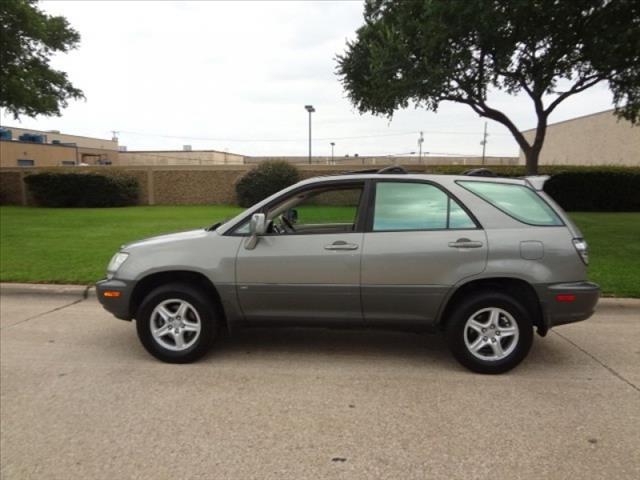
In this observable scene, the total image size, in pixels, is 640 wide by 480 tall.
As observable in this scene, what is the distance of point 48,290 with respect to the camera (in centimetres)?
716

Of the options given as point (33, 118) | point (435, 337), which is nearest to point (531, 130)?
point (33, 118)

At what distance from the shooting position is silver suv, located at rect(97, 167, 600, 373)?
4129mm

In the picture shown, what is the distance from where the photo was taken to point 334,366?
4414 mm

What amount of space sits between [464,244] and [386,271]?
0.68 metres

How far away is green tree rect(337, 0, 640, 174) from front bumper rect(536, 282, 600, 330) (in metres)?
9.83

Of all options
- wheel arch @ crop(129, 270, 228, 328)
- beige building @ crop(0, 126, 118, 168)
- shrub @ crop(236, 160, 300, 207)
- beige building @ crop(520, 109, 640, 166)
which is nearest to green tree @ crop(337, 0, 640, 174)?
shrub @ crop(236, 160, 300, 207)

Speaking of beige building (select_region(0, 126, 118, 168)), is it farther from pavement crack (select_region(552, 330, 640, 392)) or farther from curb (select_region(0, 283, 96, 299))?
pavement crack (select_region(552, 330, 640, 392))

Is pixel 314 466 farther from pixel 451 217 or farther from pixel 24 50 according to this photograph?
pixel 24 50

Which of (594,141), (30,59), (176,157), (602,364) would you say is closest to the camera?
(602,364)

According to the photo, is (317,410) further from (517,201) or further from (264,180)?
(264,180)

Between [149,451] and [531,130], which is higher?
[531,130]

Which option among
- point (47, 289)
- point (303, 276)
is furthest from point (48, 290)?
point (303, 276)

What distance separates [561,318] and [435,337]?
141 cm

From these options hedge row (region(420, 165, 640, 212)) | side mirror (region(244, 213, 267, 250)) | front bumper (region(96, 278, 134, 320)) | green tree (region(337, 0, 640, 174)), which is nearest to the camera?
side mirror (region(244, 213, 267, 250))
